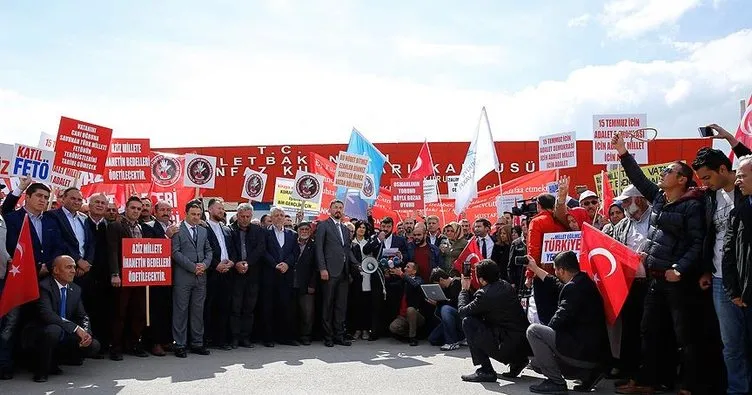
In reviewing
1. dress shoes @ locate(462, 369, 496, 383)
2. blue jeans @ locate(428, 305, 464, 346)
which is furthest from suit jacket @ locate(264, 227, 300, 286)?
dress shoes @ locate(462, 369, 496, 383)

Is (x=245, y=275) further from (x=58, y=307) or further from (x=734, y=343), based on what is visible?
(x=734, y=343)

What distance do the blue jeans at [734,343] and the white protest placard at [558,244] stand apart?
1.97 meters

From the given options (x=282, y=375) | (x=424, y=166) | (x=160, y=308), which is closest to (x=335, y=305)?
(x=160, y=308)

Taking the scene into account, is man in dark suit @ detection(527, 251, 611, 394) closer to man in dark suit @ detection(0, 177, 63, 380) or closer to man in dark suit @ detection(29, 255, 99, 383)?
man in dark suit @ detection(29, 255, 99, 383)

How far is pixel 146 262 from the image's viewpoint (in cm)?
945

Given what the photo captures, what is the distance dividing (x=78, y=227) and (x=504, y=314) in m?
5.40

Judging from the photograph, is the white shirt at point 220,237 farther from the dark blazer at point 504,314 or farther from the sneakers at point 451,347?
the dark blazer at point 504,314

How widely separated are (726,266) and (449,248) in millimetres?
6268

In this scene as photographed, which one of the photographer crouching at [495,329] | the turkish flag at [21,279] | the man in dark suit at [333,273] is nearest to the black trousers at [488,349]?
the photographer crouching at [495,329]

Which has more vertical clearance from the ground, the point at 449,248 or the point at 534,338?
the point at 449,248

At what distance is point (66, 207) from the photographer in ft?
29.9

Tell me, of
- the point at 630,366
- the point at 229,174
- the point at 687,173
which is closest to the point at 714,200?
the point at 687,173

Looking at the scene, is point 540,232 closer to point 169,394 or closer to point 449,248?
point 449,248

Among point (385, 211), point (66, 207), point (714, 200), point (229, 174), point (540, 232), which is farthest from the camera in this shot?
point (229, 174)
